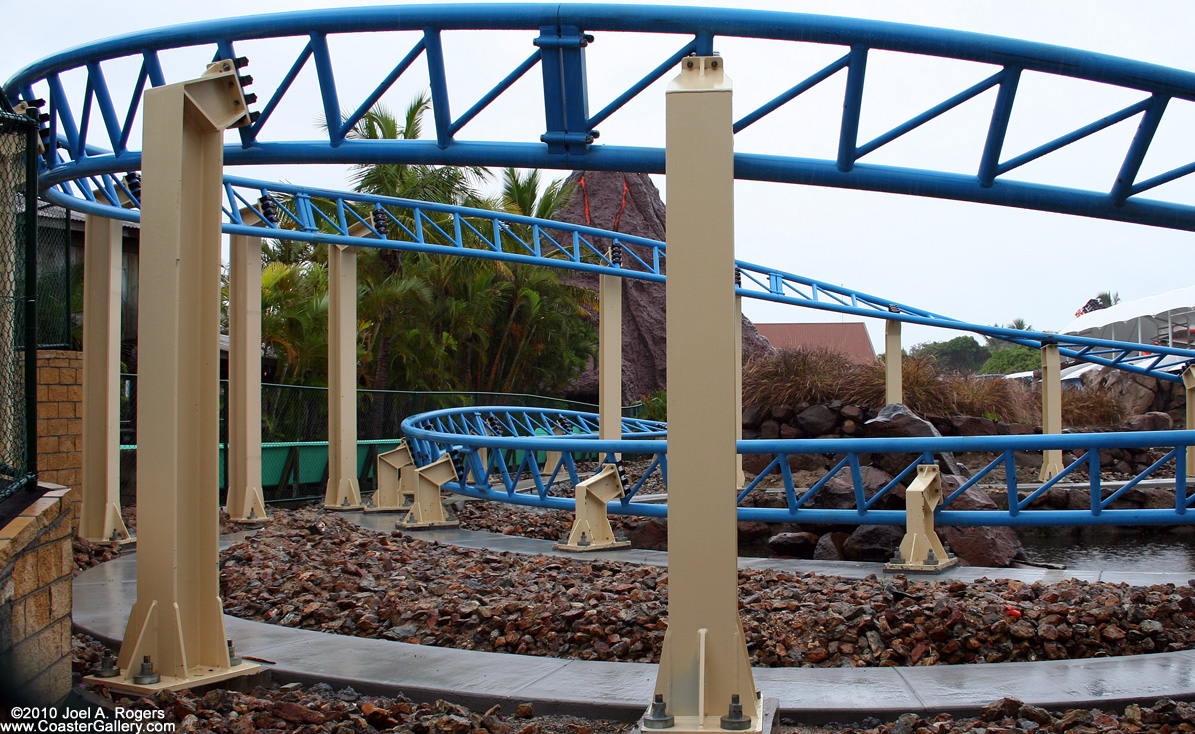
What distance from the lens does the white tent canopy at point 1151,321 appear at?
1382 inches

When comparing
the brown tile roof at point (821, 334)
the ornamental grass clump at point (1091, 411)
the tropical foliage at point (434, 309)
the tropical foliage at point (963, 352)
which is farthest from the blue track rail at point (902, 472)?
the tropical foliage at point (963, 352)

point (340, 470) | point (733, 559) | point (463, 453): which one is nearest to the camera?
point (733, 559)

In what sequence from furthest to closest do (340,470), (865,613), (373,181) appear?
1. (373,181)
2. (340,470)
3. (865,613)

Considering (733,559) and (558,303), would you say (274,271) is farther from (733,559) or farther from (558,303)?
(733,559)

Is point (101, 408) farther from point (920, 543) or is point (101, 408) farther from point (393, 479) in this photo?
point (920, 543)

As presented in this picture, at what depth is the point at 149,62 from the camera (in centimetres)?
608

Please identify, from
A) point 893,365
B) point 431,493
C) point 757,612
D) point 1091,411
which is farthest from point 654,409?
point 757,612

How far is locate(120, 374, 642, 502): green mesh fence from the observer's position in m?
12.5

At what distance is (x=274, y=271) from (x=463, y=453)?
11.3 metres

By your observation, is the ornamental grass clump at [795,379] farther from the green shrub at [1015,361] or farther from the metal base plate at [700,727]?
the green shrub at [1015,361]

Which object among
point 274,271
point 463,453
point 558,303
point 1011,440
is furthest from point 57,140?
point 558,303

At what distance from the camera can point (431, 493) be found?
10.2 meters

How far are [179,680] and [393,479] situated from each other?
26.8ft

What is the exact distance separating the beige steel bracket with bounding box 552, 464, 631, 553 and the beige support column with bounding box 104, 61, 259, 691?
440 cm
